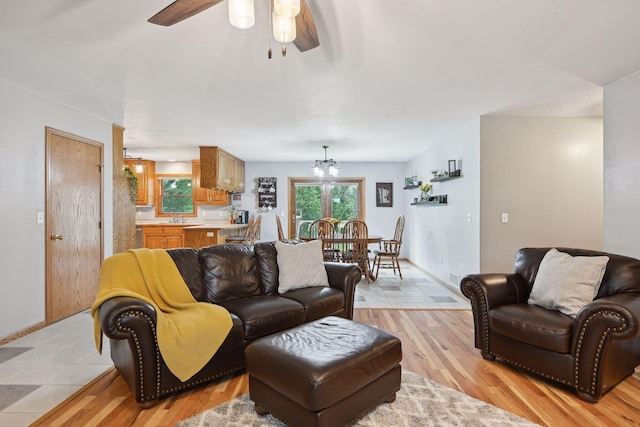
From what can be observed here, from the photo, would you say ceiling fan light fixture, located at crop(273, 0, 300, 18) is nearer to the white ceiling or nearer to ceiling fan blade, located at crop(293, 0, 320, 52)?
ceiling fan blade, located at crop(293, 0, 320, 52)

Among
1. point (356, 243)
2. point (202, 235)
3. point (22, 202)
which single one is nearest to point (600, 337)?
point (356, 243)

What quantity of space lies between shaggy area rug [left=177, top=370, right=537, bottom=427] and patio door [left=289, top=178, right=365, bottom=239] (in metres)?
6.01

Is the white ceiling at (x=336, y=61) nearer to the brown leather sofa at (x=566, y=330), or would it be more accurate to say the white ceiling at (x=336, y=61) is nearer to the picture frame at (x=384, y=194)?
the brown leather sofa at (x=566, y=330)

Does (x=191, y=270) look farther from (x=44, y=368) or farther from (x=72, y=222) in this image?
(x=72, y=222)

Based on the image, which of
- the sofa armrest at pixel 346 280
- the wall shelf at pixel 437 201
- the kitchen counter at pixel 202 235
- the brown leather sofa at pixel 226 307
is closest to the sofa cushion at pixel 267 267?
the brown leather sofa at pixel 226 307

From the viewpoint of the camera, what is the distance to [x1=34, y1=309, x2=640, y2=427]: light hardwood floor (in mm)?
1944

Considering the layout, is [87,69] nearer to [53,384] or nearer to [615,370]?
[53,384]

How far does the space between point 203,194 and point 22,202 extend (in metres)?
4.38

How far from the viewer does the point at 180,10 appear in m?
1.61

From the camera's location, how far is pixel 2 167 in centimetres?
308

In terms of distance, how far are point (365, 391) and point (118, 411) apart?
1490mm

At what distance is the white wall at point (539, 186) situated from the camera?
4.18 m

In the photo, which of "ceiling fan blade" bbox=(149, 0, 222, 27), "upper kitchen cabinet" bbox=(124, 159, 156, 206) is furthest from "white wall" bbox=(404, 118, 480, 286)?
"upper kitchen cabinet" bbox=(124, 159, 156, 206)

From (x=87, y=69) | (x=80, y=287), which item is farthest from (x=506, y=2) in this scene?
(x=80, y=287)
